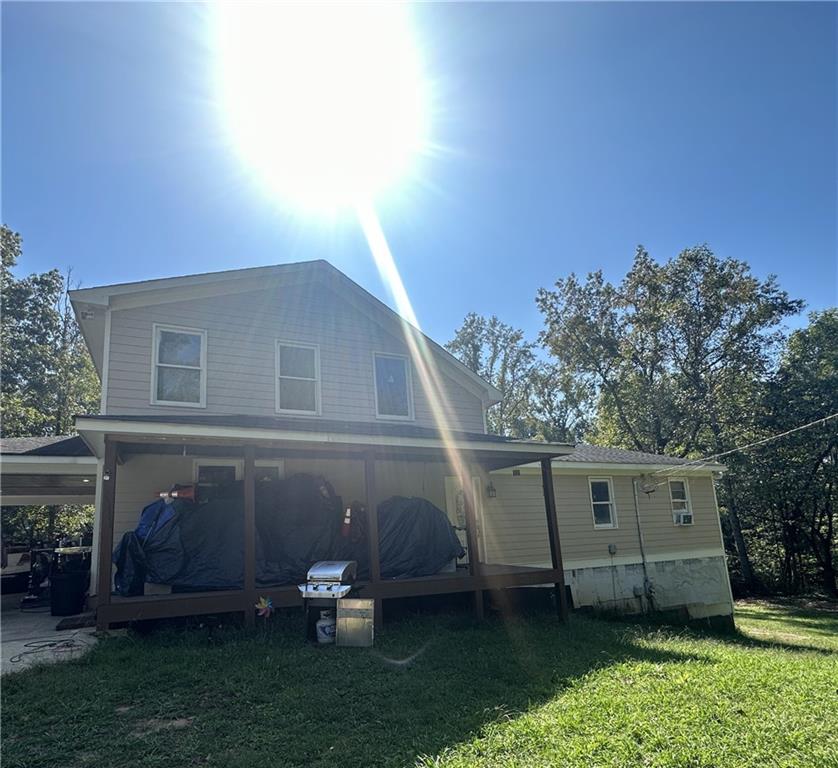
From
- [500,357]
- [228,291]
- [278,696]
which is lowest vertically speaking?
[278,696]

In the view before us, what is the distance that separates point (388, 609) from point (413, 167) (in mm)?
8614

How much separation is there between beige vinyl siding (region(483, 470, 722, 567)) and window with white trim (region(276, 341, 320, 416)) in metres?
4.31

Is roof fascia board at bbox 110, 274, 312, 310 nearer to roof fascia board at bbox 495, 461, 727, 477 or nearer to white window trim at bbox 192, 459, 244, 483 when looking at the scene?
white window trim at bbox 192, 459, 244, 483

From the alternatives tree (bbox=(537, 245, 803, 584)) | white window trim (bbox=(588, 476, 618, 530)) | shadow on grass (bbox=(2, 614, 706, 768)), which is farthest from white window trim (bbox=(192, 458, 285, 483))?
tree (bbox=(537, 245, 803, 584))

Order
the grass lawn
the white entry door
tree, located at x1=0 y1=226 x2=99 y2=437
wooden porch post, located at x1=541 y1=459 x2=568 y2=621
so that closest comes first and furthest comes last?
the grass lawn
wooden porch post, located at x1=541 y1=459 x2=568 y2=621
the white entry door
tree, located at x1=0 y1=226 x2=99 y2=437

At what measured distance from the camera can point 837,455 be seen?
67.9ft

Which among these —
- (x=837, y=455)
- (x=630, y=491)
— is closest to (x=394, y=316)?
(x=630, y=491)

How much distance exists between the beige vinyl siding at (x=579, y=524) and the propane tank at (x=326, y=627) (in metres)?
5.68

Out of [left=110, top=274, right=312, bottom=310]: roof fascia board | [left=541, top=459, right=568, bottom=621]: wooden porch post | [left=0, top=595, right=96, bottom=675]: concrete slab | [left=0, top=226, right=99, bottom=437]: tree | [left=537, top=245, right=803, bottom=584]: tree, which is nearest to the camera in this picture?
[left=0, top=595, right=96, bottom=675]: concrete slab

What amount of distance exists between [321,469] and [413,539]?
7.71 ft

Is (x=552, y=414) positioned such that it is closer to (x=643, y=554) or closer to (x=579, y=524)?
(x=643, y=554)

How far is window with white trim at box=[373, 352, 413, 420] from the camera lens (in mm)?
11969

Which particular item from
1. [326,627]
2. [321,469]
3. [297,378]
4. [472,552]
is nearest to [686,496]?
[472,552]

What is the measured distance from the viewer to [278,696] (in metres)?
4.96
